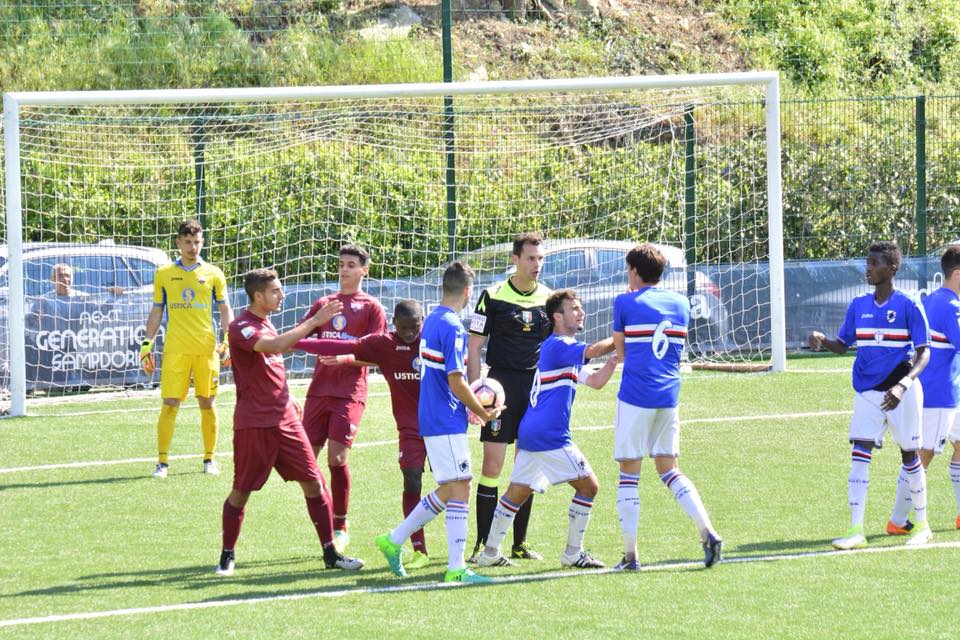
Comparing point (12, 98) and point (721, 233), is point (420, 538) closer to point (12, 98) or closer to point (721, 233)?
point (12, 98)

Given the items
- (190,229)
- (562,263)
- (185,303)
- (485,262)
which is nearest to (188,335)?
(185,303)

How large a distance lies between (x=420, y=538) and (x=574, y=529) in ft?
3.30

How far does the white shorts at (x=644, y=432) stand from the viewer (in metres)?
7.82

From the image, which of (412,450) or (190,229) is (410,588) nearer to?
(412,450)

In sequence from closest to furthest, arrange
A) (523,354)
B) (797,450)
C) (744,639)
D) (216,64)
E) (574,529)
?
(744,639)
(574,529)
(523,354)
(797,450)
(216,64)

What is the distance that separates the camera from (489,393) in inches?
301

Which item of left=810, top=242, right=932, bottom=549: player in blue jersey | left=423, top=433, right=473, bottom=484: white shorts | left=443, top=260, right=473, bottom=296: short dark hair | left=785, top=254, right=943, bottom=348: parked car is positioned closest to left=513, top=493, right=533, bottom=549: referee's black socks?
left=423, top=433, right=473, bottom=484: white shorts

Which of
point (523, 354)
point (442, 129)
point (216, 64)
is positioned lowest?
point (523, 354)

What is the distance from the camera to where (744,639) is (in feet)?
20.5

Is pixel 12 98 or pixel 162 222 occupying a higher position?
pixel 12 98

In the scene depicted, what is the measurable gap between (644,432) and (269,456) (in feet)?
7.46

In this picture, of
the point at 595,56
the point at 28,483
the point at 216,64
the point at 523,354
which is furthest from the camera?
the point at 595,56

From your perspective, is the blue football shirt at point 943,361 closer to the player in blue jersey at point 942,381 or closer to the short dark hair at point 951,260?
the player in blue jersey at point 942,381

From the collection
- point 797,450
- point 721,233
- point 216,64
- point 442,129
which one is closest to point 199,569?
point 797,450
